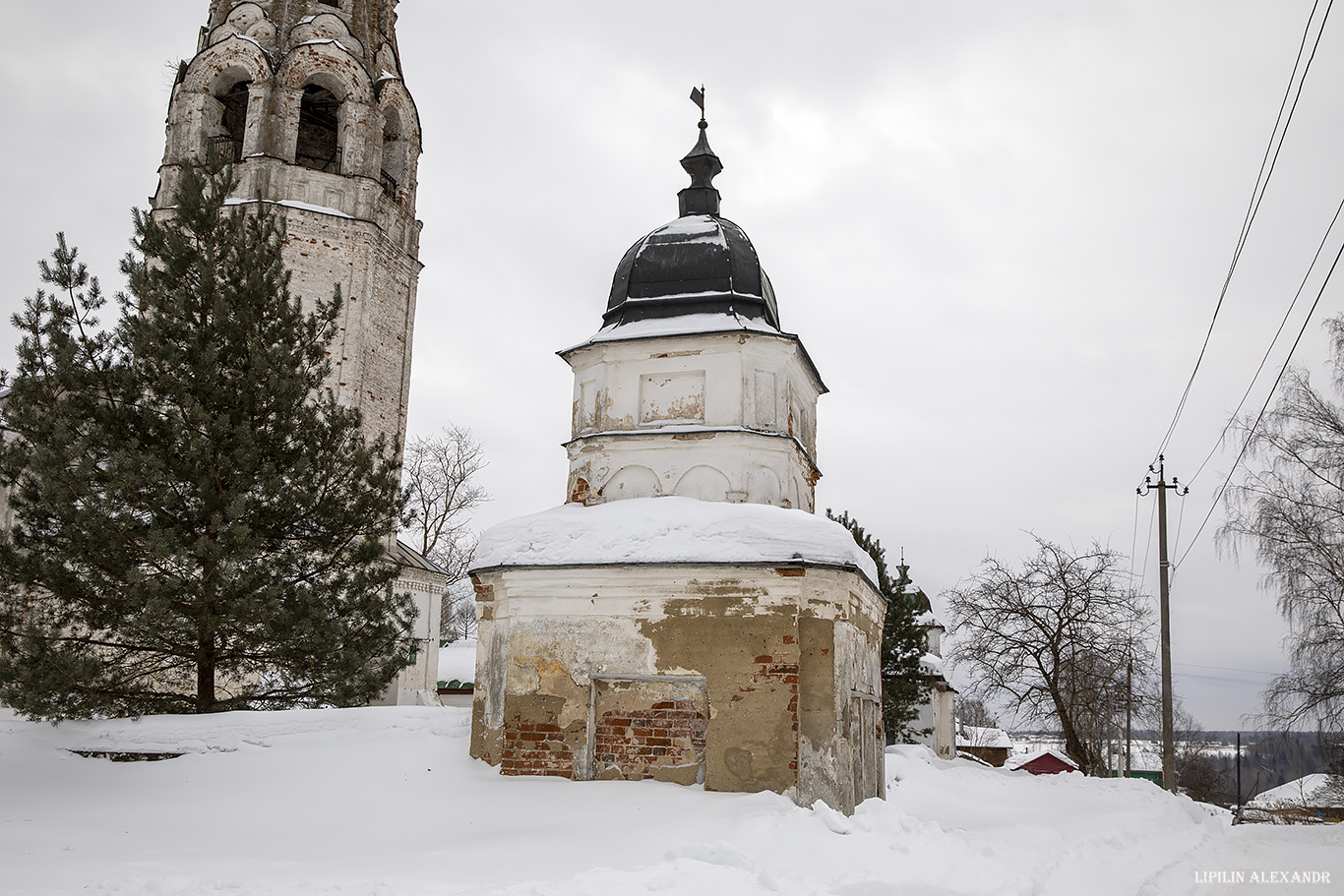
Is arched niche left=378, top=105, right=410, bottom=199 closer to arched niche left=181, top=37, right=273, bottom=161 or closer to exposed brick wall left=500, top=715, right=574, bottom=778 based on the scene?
arched niche left=181, top=37, right=273, bottom=161

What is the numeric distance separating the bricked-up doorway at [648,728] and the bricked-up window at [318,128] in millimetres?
17397

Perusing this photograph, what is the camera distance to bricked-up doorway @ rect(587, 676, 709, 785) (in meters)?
8.30

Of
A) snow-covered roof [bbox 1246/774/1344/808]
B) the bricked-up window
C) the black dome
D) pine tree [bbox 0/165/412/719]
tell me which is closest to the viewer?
pine tree [bbox 0/165/412/719]

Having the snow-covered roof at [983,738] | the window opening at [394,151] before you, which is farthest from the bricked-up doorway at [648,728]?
the snow-covered roof at [983,738]

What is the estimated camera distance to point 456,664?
93.3 ft

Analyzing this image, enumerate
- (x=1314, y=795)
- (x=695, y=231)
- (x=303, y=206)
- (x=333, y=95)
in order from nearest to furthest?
(x=695, y=231)
(x=303, y=206)
(x=333, y=95)
(x=1314, y=795)

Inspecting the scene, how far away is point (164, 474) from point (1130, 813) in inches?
499

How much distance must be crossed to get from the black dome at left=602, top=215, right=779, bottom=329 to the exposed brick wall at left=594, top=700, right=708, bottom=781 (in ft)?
14.3

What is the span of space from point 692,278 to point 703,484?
8.12 ft

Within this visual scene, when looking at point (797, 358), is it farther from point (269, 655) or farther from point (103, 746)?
point (103, 746)

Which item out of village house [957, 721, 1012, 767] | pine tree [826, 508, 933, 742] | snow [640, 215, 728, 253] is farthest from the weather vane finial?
village house [957, 721, 1012, 767]

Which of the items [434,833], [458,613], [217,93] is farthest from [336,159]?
[458,613]

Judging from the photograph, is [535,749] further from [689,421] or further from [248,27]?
[248,27]

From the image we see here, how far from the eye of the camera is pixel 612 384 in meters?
10.5
